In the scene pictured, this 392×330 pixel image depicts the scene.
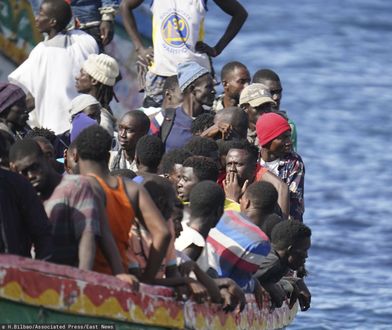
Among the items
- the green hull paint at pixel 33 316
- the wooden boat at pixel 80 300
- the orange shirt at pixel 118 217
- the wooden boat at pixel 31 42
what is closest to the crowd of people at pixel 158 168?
the orange shirt at pixel 118 217

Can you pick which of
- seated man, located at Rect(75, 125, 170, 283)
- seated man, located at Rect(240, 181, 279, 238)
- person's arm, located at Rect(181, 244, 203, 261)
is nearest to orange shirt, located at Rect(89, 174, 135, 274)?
seated man, located at Rect(75, 125, 170, 283)

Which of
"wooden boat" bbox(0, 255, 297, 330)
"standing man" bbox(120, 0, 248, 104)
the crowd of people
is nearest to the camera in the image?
"wooden boat" bbox(0, 255, 297, 330)

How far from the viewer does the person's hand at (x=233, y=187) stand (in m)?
12.9

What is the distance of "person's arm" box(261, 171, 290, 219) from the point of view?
519 inches

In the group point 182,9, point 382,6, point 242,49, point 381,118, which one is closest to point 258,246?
point 182,9

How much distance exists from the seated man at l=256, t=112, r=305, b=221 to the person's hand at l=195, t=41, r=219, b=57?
6.98 ft

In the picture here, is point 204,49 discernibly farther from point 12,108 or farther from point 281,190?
point 12,108

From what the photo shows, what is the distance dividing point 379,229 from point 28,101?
1026cm

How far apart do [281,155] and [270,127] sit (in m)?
0.33

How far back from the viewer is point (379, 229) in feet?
77.6

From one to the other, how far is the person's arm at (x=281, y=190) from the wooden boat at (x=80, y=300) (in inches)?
93.5

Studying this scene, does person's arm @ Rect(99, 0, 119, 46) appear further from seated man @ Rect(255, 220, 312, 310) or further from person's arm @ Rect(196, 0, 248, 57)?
seated man @ Rect(255, 220, 312, 310)

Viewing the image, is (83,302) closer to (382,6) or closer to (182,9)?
(182,9)

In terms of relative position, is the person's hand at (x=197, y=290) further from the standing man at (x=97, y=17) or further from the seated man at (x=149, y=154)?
the standing man at (x=97, y=17)
